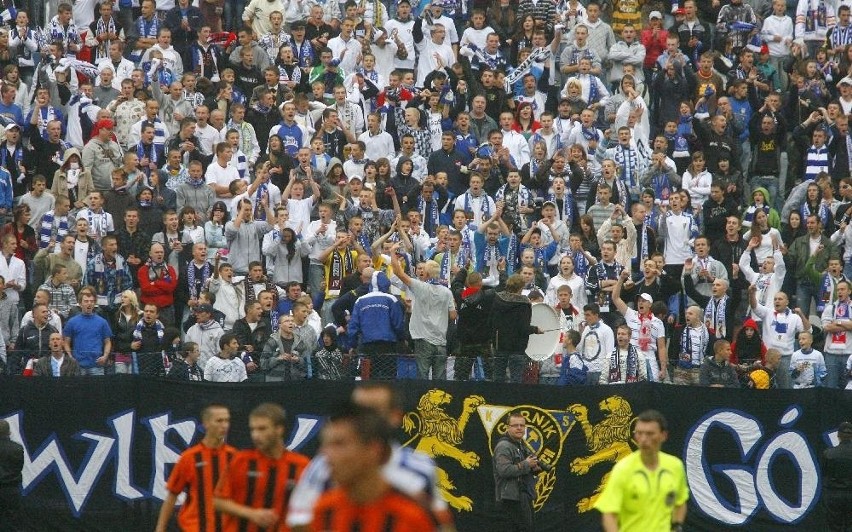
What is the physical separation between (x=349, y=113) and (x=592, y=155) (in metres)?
4.09

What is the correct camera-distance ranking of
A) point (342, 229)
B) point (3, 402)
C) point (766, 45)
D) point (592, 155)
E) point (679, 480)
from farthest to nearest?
1. point (766, 45)
2. point (592, 155)
3. point (342, 229)
4. point (3, 402)
5. point (679, 480)

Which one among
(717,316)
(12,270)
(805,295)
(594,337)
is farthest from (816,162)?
(12,270)

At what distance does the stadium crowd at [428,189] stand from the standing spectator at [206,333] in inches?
1.6

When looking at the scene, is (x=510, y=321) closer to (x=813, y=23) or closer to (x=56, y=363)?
(x=56, y=363)

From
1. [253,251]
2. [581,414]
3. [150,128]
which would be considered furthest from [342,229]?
[581,414]

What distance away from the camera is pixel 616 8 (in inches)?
1158

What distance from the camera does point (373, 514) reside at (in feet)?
22.7

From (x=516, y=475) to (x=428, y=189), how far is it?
8.33 m

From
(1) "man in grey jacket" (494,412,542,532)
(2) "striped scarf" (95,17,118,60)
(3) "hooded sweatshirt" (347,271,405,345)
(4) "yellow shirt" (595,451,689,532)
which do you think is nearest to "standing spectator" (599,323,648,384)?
(3) "hooded sweatshirt" (347,271,405,345)

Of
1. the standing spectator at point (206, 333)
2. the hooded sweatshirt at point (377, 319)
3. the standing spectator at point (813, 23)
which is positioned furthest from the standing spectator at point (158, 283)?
the standing spectator at point (813, 23)

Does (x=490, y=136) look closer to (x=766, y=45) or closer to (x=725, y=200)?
(x=725, y=200)

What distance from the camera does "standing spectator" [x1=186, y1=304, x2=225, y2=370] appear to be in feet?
66.3

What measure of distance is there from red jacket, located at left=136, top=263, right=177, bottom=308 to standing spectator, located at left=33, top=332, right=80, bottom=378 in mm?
2186

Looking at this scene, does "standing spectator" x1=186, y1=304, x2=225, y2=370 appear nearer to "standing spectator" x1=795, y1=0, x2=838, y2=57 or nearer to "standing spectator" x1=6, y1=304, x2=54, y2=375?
"standing spectator" x1=6, y1=304, x2=54, y2=375
